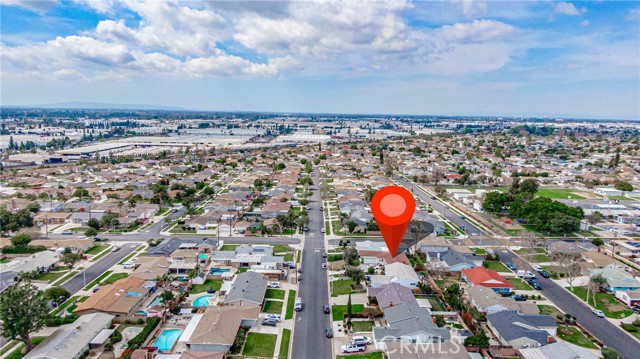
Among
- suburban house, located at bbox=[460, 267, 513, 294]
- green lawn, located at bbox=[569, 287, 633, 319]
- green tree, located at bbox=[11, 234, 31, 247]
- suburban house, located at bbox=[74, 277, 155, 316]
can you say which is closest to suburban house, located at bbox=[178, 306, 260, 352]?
suburban house, located at bbox=[74, 277, 155, 316]

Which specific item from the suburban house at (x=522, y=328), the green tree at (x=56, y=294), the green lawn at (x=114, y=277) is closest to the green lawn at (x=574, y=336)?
the suburban house at (x=522, y=328)

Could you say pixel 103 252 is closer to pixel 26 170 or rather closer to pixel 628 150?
pixel 26 170

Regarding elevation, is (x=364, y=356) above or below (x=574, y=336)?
below

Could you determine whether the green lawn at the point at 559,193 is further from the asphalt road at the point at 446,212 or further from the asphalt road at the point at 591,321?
the asphalt road at the point at 591,321

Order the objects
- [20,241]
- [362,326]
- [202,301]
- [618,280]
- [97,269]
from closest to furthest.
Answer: [362,326] → [202,301] → [618,280] → [97,269] → [20,241]

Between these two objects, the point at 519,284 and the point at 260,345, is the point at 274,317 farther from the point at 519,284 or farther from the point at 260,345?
the point at 519,284

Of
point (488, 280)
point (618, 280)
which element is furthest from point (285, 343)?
point (618, 280)

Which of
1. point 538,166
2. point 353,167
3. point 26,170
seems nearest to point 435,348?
point 353,167

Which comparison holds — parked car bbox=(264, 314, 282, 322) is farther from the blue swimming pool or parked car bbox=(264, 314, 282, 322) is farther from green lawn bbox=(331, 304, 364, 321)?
the blue swimming pool
